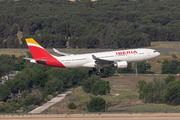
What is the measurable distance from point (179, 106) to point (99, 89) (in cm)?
4815

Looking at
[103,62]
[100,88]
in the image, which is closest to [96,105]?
[100,88]

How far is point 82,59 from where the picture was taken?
80562 mm

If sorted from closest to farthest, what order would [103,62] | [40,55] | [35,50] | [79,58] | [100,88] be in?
1. [35,50]
2. [40,55]
3. [79,58]
4. [103,62]
5. [100,88]

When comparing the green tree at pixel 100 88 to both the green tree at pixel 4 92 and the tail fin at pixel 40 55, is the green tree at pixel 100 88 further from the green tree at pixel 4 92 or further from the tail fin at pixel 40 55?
the tail fin at pixel 40 55

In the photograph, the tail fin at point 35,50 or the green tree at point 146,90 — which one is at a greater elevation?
the tail fin at point 35,50

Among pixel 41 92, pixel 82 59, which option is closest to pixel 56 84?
pixel 41 92

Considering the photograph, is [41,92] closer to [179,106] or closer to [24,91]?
[24,91]

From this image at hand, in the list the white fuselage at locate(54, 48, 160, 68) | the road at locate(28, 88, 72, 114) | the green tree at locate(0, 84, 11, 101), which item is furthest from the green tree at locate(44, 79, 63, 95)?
the white fuselage at locate(54, 48, 160, 68)

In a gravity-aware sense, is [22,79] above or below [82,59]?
below

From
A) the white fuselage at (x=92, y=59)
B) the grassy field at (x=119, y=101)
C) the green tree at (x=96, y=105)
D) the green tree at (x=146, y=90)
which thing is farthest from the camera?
the green tree at (x=146, y=90)

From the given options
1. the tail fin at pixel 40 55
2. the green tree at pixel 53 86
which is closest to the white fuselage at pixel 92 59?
the tail fin at pixel 40 55

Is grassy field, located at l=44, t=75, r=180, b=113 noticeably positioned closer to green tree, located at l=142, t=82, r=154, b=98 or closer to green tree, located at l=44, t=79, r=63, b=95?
green tree, located at l=142, t=82, r=154, b=98

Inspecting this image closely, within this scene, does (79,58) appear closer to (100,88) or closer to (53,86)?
(100,88)

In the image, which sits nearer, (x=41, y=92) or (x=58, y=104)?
(x=58, y=104)
